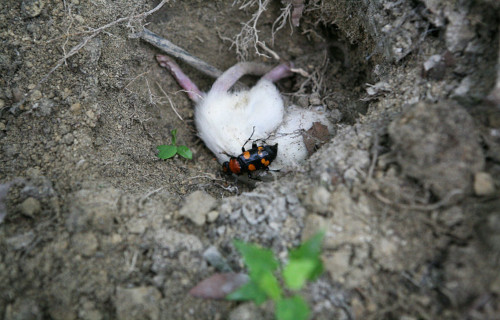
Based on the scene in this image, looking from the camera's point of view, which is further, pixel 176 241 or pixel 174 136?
pixel 174 136

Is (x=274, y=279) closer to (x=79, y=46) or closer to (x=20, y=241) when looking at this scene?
(x=20, y=241)

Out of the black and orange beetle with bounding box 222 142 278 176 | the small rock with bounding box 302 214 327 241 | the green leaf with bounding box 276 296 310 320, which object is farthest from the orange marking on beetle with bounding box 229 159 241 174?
the green leaf with bounding box 276 296 310 320

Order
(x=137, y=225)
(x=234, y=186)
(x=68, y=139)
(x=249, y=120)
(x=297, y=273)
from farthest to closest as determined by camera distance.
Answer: (x=249, y=120) < (x=234, y=186) < (x=68, y=139) < (x=137, y=225) < (x=297, y=273)

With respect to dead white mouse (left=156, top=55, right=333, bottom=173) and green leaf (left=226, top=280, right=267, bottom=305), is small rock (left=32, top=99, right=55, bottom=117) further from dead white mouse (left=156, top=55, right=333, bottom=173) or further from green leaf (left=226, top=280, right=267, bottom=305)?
green leaf (left=226, top=280, right=267, bottom=305)

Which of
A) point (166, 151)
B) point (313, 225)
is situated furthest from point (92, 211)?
point (313, 225)

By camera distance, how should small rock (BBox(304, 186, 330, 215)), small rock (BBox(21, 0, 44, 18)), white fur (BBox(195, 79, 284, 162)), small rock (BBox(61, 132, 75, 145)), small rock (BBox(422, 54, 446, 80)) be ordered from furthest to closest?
white fur (BBox(195, 79, 284, 162)) → small rock (BBox(21, 0, 44, 18)) → small rock (BBox(61, 132, 75, 145)) → small rock (BBox(422, 54, 446, 80)) → small rock (BBox(304, 186, 330, 215))

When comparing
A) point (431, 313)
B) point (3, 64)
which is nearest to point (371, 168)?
point (431, 313)

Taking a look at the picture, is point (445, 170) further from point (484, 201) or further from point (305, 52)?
point (305, 52)

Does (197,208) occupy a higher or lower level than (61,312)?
higher
